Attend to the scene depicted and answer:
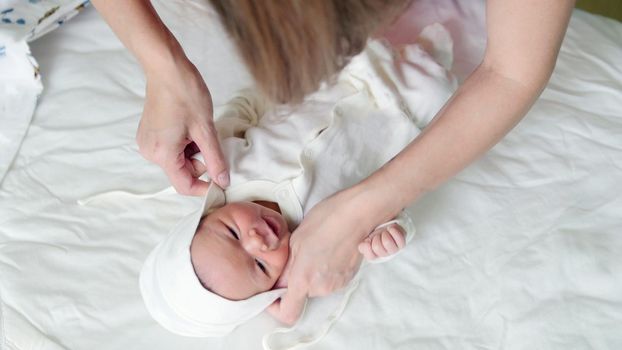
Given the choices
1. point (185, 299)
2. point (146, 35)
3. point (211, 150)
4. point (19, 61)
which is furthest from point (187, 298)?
point (19, 61)

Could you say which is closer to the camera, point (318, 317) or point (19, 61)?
point (318, 317)

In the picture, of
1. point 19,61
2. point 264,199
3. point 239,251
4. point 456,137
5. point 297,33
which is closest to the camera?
point 297,33

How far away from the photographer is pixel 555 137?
130cm

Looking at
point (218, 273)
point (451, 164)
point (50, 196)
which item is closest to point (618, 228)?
point (451, 164)

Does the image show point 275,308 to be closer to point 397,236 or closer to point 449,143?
point 397,236

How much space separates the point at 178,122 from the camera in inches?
41.2

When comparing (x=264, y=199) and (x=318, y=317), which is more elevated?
(x=264, y=199)

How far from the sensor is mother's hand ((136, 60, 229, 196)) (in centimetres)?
103

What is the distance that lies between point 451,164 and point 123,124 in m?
0.67

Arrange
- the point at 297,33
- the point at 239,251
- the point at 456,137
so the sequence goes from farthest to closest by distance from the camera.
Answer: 1. the point at 239,251
2. the point at 456,137
3. the point at 297,33

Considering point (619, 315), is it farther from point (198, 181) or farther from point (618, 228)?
point (198, 181)

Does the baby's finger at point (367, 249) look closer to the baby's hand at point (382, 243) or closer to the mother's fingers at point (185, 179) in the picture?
the baby's hand at point (382, 243)

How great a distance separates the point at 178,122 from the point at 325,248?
28cm

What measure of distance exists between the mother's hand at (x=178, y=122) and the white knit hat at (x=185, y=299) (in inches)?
3.0
